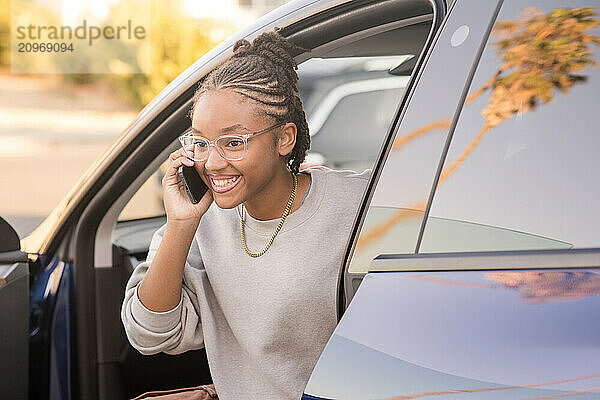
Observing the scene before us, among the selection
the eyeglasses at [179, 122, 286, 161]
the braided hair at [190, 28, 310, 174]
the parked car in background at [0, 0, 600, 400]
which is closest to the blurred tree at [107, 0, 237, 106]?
the braided hair at [190, 28, 310, 174]

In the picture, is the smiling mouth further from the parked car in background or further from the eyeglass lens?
the parked car in background

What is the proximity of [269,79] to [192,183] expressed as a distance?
0.91 feet

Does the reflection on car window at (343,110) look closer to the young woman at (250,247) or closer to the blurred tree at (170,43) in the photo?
the young woman at (250,247)

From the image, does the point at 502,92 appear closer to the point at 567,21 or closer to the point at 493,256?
the point at 567,21

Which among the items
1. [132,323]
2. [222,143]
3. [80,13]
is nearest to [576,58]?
[222,143]

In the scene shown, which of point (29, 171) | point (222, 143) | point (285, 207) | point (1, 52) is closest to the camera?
point (222, 143)

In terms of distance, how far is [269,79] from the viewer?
6.07 ft

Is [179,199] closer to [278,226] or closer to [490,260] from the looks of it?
[278,226]

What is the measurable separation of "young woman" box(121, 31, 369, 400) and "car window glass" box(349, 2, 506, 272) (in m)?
0.37

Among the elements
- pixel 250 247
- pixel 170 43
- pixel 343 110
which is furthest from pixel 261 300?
pixel 170 43

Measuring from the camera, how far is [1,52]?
18906 millimetres

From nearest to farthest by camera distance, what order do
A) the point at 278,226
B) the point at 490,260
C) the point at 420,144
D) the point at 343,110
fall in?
the point at 490,260
the point at 420,144
the point at 278,226
the point at 343,110

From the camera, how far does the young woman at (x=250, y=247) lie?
1.80 m

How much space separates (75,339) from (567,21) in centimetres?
176
